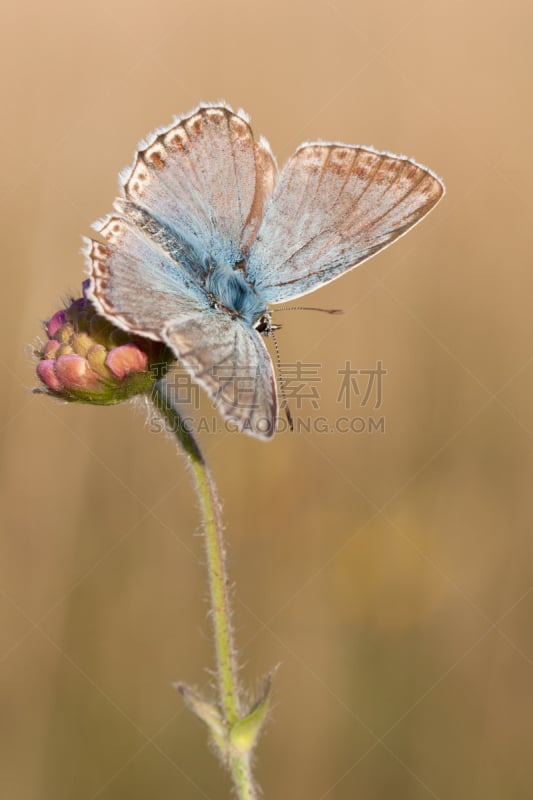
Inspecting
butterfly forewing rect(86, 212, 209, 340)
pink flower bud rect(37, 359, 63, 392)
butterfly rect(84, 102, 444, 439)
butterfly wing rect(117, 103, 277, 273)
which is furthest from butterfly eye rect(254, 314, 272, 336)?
pink flower bud rect(37, 359, 63, 392)

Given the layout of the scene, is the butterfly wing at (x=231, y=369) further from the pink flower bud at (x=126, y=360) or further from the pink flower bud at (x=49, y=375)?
the pink flower bud at (x=49, y=375)

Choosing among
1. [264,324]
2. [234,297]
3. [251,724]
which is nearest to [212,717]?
[251,724]

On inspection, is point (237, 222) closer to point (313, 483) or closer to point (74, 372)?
point (74, 372)

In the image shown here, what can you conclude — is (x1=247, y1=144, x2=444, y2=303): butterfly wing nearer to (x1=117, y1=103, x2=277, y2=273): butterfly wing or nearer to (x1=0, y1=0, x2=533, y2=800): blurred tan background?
(x1=117, y1=103, x2=277, y2=273): butterfly wing

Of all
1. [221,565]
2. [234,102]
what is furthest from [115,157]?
[221,565]

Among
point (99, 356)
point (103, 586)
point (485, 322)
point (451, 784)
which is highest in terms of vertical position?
point (99, 356)

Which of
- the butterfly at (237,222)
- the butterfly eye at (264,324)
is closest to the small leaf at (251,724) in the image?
the butterfly at (237,222)

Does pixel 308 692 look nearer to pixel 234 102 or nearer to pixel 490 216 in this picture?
pixel 490 216
